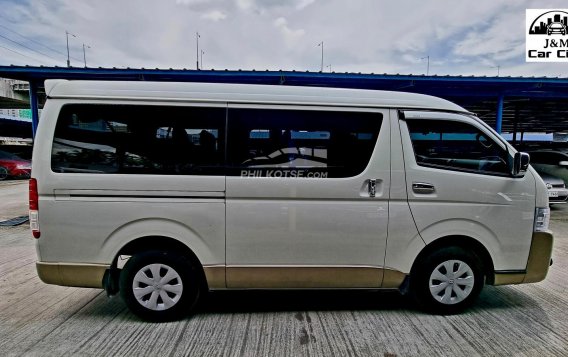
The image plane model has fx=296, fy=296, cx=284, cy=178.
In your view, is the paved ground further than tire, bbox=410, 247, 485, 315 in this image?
No

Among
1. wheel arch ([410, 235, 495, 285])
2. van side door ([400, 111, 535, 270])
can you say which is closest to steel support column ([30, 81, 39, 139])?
van side door ([400, 111, 535, 270])

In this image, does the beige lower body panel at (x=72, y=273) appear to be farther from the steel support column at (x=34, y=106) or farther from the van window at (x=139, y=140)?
the steel support column at (x=34, y=106)

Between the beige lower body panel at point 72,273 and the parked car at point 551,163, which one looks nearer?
the beige lower body panel at point 72,273

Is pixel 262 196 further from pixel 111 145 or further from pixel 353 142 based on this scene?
pixel 111 145

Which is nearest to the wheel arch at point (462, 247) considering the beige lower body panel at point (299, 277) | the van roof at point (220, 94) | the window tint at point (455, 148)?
the beige lower body panel at point (299, 277)

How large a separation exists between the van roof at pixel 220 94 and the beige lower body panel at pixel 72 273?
158cm

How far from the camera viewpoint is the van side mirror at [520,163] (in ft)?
9.36

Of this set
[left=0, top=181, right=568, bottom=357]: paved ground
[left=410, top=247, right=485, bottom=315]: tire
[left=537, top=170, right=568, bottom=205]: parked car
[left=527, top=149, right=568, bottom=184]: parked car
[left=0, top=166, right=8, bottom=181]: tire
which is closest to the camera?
[left=0, top=181, right=568, bottom=357]: paved ground

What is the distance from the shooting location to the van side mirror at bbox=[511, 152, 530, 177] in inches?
112

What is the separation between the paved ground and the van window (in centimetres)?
148

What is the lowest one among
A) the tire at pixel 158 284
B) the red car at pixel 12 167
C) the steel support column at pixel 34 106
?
the tire at pixel 158 284

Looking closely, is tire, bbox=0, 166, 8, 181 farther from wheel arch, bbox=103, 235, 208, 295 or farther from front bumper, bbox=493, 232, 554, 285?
front bumper, bbox=493, 232, 554, 285

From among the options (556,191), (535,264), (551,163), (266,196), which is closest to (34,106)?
(266,196)

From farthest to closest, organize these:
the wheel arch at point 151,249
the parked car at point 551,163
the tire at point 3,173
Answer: the tire at point 3,173, the parked car at point 551,163, the wheel arch at point 151,249
